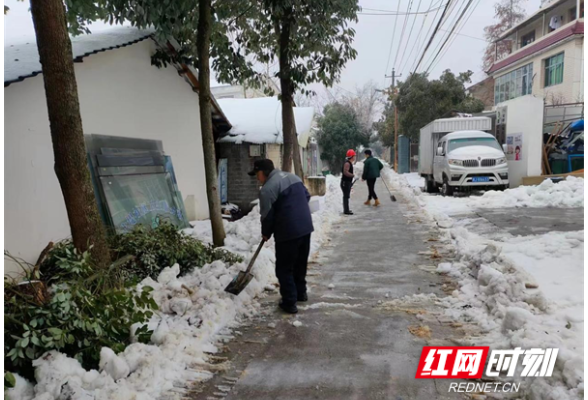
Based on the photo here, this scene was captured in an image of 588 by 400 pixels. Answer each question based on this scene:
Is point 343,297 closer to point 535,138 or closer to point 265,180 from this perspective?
point 265,180

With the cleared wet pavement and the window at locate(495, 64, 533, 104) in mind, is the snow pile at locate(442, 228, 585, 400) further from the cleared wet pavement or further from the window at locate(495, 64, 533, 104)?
the window at locate(495, 64, 533, 104)

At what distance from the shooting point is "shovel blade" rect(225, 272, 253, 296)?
15.4 ft

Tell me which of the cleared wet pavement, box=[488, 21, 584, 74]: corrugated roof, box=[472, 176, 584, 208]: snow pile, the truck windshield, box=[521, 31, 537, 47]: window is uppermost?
box=[521, 31, 537, 47]: window

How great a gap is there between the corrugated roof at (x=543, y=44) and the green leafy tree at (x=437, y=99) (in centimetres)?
400

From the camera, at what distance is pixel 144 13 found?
6.64 metres

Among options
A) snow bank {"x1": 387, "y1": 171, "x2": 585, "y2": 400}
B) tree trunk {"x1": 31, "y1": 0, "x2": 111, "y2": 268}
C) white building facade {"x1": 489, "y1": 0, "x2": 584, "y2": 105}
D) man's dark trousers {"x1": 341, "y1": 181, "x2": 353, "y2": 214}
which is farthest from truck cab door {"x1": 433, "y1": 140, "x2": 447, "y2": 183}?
tree trunk {"x1": 31, "y1": 0, "x2": 111, "y2": 268}

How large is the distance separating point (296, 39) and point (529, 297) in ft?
23.8

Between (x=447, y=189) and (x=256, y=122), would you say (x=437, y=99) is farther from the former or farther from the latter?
(x=256, y=122)

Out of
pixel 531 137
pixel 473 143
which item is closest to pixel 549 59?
pixel 531 137

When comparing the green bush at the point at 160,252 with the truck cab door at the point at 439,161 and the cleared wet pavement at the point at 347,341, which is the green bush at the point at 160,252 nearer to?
the cleared wet pavement at the point at 347,341

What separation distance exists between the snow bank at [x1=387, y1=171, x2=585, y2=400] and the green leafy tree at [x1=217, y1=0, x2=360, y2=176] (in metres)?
4.45

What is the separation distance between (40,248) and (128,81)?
3.58 m

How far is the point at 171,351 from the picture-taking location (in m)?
3.46

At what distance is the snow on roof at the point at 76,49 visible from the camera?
5.17 m
